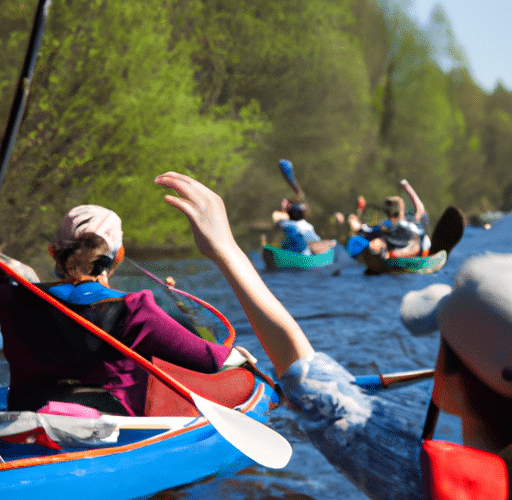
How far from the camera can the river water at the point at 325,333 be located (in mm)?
2703

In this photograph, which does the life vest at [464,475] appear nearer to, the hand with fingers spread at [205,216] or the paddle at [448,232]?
the hand with fingers spread at [205,216]

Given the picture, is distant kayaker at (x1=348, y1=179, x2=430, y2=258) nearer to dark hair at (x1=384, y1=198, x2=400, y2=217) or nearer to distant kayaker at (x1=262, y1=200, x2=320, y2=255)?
dark hair at (x1=384, y1=198, x2=400, y2=217)

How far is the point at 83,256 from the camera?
2047mm

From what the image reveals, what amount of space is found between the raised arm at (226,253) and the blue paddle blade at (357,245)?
954 centimetres

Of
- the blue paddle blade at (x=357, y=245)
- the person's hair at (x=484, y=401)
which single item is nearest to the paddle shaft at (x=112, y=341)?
the person's hair at (x=484, y=401)

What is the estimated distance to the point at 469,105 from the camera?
3406 centimetres

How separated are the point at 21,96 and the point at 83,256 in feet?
8.11

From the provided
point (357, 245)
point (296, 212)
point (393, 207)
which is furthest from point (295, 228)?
point (393, 207)

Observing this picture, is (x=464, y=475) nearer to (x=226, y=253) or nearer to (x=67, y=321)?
(x=226, y=253)

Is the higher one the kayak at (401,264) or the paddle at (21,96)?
the paddle at (21,96)

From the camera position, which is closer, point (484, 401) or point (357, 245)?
point (484, 401)

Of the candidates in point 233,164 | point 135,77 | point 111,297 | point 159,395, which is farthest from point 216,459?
point 233,164

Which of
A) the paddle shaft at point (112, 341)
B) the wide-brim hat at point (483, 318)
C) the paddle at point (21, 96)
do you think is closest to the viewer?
the wide-brim hat at point (483, 318)

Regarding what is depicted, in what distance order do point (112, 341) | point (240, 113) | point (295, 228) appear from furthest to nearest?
point (240, 113) < point (295, 228) < point (112, 341)
